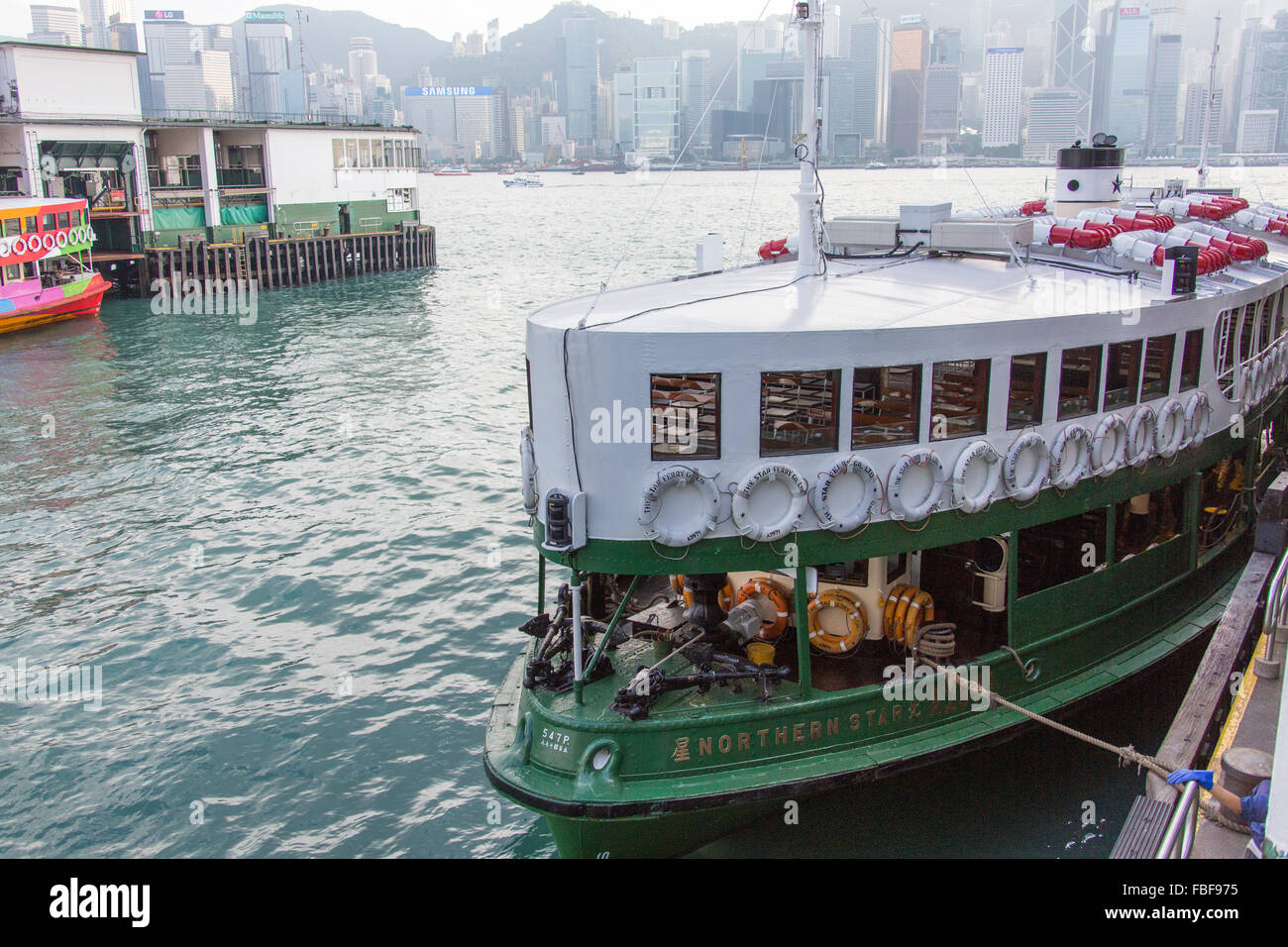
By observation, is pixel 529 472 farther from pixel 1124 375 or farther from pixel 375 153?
pixel 375 153

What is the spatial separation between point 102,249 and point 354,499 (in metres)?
44.1

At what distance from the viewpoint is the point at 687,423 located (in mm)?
10156

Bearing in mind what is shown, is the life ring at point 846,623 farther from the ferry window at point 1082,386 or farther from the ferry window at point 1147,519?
the ferry window at point 1147,519

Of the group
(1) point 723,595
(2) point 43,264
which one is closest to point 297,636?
(1) point 723,595

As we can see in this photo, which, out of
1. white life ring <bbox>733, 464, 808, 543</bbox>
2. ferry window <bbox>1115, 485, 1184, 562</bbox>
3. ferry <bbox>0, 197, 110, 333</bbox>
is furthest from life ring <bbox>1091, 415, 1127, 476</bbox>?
ferry <bbox>0, 197, 110, 333</bbox>

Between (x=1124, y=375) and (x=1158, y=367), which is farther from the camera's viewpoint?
(x=1158, y=367)

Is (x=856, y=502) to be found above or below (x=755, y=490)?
below

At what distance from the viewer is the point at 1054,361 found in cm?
1145

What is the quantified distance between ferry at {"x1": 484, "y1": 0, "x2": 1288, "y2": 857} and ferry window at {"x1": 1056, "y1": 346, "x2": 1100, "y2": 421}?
3cm

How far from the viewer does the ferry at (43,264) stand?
149ft

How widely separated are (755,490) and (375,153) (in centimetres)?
6973

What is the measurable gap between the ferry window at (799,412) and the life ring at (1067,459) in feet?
9.59

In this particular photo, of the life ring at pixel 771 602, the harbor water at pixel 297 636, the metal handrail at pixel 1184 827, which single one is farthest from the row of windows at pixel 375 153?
the metal handrail at pixel 1184 827
